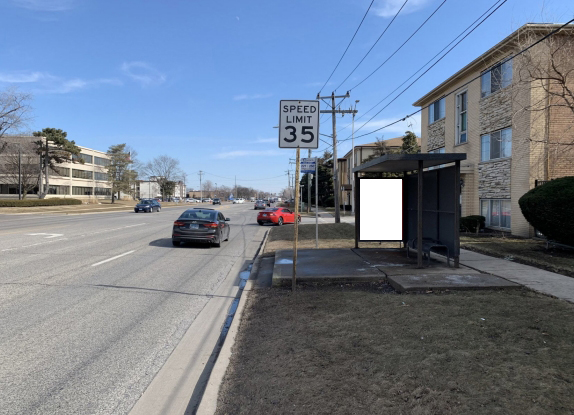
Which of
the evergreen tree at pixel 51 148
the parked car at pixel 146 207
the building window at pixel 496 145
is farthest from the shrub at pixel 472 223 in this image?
the evergreen tree at pixel 51 148

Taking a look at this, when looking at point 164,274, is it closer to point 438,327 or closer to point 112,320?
point 112,320

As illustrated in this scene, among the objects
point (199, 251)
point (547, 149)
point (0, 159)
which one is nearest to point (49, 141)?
point (0, 159)

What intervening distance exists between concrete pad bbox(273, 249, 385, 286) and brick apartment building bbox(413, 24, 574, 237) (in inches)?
300

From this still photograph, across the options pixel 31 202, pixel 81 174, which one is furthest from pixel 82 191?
pixel 31 202

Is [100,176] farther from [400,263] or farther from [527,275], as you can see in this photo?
[527,275]

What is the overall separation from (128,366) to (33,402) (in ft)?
3.21

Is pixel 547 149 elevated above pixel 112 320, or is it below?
above

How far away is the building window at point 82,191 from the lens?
9369 centimetres

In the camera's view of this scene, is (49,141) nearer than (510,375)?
No

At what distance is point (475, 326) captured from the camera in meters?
4.96

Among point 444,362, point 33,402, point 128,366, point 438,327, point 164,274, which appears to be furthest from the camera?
point 164,274

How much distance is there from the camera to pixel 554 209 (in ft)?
36.3

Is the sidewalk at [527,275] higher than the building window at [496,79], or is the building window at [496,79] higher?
the building window at [496,79]

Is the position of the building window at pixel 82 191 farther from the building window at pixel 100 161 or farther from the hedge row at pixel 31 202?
the hedge row at pixel 31 202
